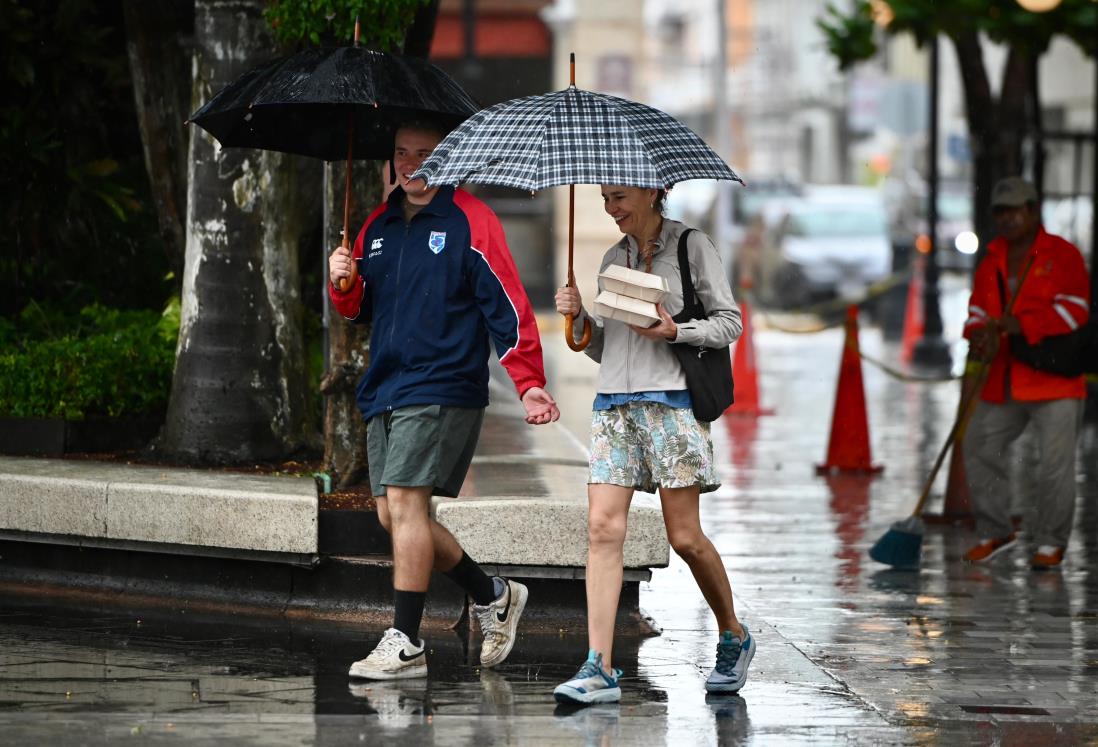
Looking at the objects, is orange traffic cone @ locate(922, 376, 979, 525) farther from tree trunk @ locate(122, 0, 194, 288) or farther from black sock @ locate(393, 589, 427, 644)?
black sock @ locate(393, 589, 427, 644)

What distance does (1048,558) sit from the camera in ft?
31.8

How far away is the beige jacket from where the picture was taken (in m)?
6.50

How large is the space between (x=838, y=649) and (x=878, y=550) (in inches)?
80.3

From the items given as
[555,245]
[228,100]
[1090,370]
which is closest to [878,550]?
[1090,370]

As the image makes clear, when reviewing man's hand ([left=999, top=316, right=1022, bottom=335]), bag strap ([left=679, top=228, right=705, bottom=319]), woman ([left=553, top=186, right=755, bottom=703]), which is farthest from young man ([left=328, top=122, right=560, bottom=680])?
man's hand ([left=999, top=316, right=1022, bottom=335])

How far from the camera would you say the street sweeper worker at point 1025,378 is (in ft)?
32.1

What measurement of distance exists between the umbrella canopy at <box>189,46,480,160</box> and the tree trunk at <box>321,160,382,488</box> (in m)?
0.89

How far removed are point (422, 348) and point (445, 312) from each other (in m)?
0.15

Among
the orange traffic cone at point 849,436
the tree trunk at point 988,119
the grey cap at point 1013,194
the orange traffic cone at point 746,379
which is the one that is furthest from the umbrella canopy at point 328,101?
the orange traffic cone at point 746,379

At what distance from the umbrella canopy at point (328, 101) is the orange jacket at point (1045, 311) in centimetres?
374

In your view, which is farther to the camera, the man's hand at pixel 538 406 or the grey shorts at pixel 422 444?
the grey shorts at pixel 422 444

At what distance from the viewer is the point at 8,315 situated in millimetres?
11727

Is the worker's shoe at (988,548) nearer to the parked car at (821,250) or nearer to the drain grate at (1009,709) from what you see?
the drain grate at (1009,709)

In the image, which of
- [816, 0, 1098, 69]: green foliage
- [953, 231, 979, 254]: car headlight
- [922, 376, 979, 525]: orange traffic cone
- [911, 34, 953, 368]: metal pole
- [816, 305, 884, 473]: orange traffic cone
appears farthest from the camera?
[953, 231, 979, 254]: car headlight
